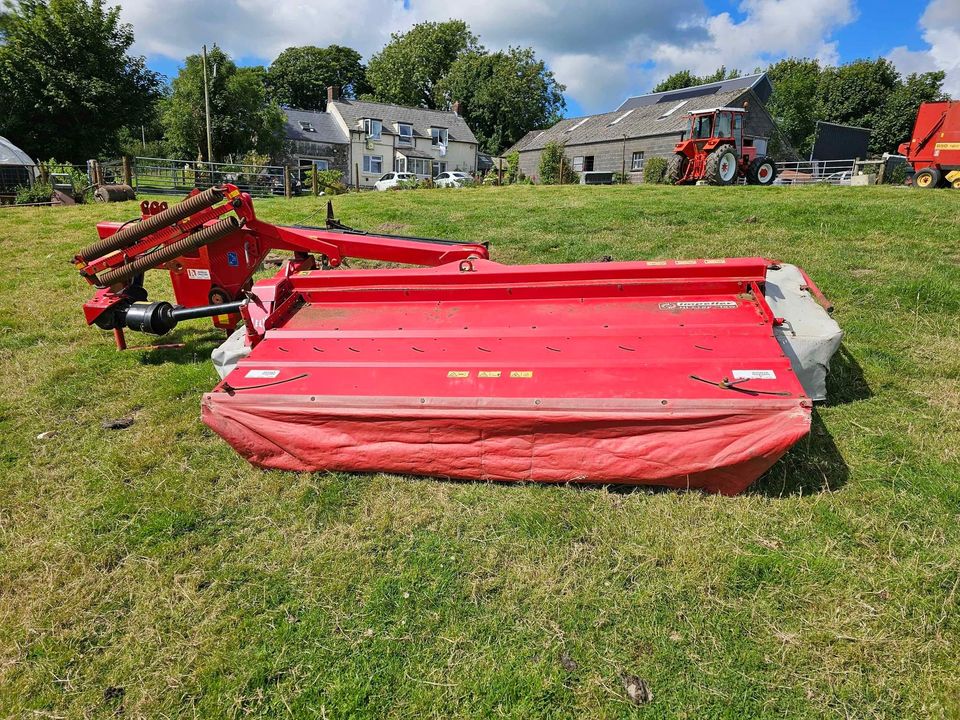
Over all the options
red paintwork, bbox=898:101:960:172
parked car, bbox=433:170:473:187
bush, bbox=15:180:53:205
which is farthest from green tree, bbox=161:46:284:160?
red paintwork, bbox=898:101:960:172

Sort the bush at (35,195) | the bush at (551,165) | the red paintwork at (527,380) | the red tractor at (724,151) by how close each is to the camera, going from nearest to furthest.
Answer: the red paintwork at (527,380), the bush at (35,195), the red tractor at (724,151), the bush at (551,165)

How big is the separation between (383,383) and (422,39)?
222ft

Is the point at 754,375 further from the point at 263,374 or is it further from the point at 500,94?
the point at 500,94

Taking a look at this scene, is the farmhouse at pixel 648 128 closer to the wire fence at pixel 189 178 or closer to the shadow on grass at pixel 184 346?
the wire fence at pixel 189 178

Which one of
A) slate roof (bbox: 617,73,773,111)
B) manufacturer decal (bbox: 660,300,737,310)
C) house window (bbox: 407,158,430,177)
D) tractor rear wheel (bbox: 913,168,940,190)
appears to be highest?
slate roof (bbox: 617,73,773,111)

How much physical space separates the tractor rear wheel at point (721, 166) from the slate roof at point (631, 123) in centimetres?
1738

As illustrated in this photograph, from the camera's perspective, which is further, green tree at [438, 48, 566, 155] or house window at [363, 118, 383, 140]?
green tree at [438, 48, 566, 155]

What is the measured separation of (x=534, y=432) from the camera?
2779 millimetres

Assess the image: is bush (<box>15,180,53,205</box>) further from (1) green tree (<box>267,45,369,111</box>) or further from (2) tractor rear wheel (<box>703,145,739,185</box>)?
(1) green tree (<box>267,45,369,111</box>)

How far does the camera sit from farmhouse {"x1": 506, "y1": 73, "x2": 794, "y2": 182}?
106 ft

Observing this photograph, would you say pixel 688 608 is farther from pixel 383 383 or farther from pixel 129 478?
pixel 129 478

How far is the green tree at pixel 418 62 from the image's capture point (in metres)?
60.6

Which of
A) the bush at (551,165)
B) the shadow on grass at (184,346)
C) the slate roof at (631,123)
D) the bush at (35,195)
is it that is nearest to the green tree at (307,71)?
the slate roof at (631,123)

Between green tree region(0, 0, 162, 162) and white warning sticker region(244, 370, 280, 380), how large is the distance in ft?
103
